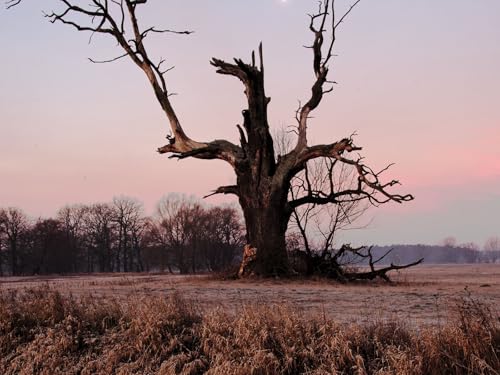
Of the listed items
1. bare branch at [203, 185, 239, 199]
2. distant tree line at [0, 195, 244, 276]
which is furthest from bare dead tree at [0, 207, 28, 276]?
bare branch at [203, 185, 239, 199]

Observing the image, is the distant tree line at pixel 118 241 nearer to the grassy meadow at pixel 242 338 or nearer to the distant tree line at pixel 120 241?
the distant tree line at pixel 120 241

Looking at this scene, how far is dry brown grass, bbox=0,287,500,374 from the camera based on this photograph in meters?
7.21

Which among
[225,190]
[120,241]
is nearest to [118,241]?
[120,241]

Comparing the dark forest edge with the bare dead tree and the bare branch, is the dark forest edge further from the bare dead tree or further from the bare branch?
the bare branch

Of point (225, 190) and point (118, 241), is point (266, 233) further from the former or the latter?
point (118, 241)

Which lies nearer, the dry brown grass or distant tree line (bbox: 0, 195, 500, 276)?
the dry brown grass

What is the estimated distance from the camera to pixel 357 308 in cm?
1121

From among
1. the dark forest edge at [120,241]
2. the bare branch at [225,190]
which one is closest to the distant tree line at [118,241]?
the dark forest edge at [120,241]

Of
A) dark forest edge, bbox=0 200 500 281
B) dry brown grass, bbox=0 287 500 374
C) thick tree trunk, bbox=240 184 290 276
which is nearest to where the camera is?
dry brown grass, bbox=0 287 500 374

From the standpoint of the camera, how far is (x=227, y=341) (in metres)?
8.28

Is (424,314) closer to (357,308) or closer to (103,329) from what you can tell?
(357,308)

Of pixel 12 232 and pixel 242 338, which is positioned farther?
pixel 12 232

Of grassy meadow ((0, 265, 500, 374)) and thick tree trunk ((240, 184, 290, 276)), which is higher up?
thick tree trunk ((240, 184, 290, 276))

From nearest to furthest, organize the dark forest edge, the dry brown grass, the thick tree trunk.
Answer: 1. the dry brown grass
2. the thick tree trunk
3. the dark forest edge
